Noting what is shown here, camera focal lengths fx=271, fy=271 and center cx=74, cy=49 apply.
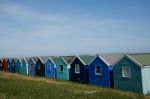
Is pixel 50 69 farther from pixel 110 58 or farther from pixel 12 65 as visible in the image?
pixel 12 65

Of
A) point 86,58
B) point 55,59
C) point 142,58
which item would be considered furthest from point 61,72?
point 142,58

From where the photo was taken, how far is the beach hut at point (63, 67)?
1623 inches

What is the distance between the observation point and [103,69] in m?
32.6

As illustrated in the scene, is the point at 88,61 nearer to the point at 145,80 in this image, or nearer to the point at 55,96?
the point at 145,80

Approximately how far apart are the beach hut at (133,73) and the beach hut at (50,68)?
52.9 ft

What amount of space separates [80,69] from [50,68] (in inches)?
371

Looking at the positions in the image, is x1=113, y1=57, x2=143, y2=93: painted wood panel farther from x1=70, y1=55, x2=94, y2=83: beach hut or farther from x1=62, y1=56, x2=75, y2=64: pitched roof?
x1=62, y1=56, x2=75, y2=64: pitched roof

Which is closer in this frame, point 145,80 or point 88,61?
point 145,80

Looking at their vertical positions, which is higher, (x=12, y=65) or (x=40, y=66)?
(x=12, y=65)

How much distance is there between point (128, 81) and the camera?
2900 centimetres

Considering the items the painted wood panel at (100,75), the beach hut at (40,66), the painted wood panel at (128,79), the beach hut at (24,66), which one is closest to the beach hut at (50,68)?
the beach hut at (40,66)

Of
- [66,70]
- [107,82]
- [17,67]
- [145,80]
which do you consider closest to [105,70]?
[107,82]

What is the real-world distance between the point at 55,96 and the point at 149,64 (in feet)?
33.2

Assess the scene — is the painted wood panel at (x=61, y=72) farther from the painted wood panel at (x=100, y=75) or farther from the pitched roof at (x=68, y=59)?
the painted wood panel at (x=100, y=75)
